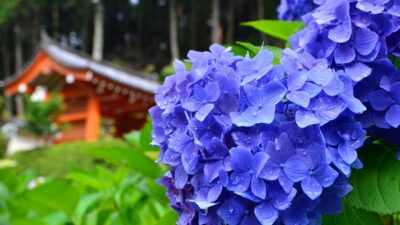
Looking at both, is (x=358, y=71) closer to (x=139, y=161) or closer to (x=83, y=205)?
(x=139, y=161)

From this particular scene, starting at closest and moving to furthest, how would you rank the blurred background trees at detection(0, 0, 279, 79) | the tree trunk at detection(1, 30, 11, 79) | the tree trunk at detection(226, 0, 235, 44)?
1. the tree trunk at detection(226, 0, 235, 44)
2. the blurred background trees at detection(0, 0, 279, 79)
3. the tree trunk at detection(1, 30, 11, 79)

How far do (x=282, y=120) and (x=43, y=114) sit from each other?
28.5ft

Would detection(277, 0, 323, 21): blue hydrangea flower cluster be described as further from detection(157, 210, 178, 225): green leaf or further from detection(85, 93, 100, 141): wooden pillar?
detection(85, 93, 100, 141): wooden pillar

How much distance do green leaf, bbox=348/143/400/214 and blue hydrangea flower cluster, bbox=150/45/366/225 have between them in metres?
0.07

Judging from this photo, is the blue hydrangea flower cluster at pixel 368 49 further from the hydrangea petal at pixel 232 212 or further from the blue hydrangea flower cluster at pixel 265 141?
the hydrangea petal at pixel 232 212

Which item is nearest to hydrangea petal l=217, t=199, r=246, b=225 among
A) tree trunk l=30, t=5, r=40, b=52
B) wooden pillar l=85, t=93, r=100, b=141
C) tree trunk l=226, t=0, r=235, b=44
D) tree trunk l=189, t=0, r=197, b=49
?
wooden pillar l=85, t=93, r=100, b=141

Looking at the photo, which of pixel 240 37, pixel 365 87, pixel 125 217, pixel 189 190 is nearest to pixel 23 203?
pixel 125 217

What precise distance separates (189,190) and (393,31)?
10.1 inches

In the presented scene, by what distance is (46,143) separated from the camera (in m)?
9.51

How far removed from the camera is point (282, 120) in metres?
0.50

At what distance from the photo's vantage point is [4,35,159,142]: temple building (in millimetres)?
9203

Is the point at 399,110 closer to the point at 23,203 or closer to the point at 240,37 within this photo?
the point at 23,203

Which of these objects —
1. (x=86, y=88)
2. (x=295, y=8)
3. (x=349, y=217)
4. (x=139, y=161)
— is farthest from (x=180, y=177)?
(x=86, y=88)

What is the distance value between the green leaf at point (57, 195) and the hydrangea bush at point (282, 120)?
392 millimetres
